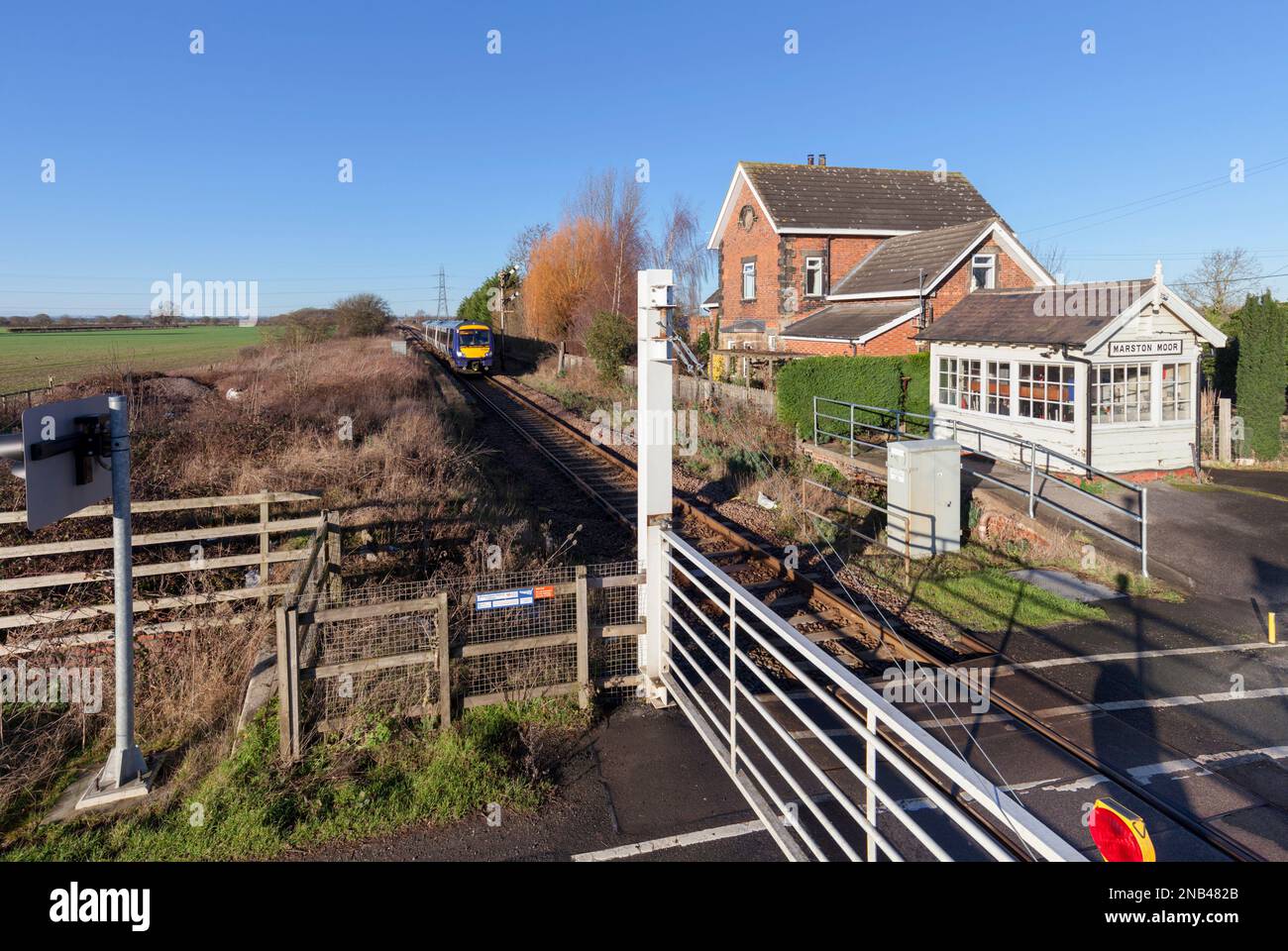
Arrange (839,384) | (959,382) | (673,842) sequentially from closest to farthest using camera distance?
(673,842)
(959,382)
(839,384)

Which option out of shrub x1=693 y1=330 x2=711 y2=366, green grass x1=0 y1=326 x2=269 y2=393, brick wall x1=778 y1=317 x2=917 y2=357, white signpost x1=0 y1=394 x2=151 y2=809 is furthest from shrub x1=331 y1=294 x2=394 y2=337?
white signpost x1=0 y1=394 x2=151 y2=809

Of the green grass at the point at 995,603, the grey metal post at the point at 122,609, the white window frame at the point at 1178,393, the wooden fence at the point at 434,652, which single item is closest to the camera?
the grey metal post at the point at 122,609

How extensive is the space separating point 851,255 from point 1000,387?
12.6 m

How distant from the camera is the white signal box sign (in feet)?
Result: 15.1

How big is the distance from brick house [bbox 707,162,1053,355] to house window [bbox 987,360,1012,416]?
15.7 feet

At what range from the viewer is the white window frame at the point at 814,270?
28812 millimetres

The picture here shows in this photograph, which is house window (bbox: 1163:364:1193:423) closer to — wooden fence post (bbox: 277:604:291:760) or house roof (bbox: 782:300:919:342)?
house roof (bbox: 782:300:919:342)

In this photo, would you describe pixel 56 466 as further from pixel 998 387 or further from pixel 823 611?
pixel 998 387

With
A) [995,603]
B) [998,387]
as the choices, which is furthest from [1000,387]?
[995,603]

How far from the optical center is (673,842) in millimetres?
4723

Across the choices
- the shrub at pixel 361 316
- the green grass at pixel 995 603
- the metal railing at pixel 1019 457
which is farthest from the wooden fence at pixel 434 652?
the shrub at pixel 361 316

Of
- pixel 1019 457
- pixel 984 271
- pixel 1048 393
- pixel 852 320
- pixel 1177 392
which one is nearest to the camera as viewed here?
pixel 1048 393

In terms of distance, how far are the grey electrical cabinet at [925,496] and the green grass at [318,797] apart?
6.99m

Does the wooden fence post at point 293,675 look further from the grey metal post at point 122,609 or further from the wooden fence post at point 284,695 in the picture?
the grey metal post at point 122,609
